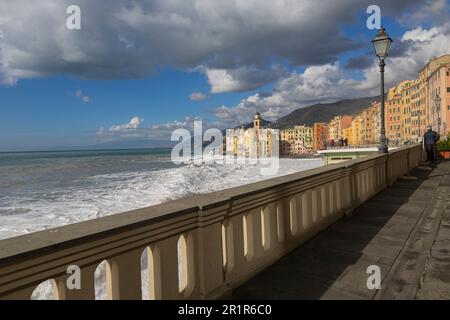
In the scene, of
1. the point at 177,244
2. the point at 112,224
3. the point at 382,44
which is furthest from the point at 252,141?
the point at 112,224

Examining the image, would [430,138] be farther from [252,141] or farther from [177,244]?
[252,141]

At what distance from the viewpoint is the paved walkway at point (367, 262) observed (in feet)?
11.1

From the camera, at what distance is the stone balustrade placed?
1867 millimetres

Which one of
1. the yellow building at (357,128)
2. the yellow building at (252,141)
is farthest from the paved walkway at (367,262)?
the yellow building at (252,141)

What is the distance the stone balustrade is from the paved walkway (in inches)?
9.2

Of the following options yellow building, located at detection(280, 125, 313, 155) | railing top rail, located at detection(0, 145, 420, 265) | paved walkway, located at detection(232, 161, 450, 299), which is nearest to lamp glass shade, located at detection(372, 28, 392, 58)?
paved walkway, located at detection(232, 161, 450, 299)

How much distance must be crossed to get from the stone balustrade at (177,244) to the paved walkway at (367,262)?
235 mm

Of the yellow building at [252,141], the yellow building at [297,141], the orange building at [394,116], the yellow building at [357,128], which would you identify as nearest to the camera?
the orange building at [394,116]

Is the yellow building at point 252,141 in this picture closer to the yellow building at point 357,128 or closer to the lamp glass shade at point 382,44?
the yellow building at point 357,128
